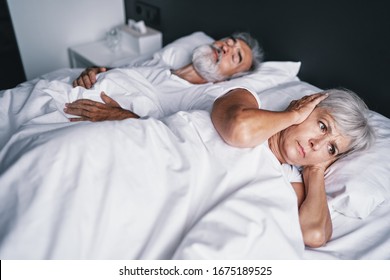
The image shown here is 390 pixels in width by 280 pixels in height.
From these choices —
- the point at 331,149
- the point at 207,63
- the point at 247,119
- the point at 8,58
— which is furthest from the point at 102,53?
the point at 331,149

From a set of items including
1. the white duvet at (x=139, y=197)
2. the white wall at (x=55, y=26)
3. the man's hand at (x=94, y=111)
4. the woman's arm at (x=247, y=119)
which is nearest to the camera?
the white duvet at (x=139, y=197)

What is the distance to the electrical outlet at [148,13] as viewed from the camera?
2301 millimetres

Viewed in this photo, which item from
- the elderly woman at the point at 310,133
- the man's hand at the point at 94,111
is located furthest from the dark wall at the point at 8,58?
the elderly woman at the point at 310,133

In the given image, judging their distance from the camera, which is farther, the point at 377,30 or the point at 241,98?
the point at 377,30

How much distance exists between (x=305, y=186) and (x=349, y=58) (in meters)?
0.64

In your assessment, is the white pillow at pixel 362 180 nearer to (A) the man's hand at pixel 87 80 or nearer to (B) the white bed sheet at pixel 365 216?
(B) the white bed sheet at pixel 365 216

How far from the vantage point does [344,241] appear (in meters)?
0.93

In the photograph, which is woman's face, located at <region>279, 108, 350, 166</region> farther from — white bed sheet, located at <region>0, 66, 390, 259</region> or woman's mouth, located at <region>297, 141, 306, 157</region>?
white bed sheet, located at <region>0, 66, 390, 259</region>

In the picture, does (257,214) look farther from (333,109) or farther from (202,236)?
(333,109)

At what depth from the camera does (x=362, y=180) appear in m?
0.99

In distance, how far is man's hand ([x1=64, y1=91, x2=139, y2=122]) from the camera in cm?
117

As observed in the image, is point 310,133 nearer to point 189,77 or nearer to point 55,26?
point 189,77

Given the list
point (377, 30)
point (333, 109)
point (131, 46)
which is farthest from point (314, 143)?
point (131, 46)

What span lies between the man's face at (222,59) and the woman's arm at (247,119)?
1.98ft
